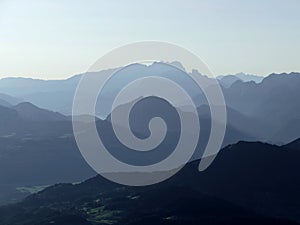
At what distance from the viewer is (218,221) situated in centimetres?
19912

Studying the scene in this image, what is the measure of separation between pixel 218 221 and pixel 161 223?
2234cm

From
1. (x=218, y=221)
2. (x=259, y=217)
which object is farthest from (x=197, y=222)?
(x=259, y=217)

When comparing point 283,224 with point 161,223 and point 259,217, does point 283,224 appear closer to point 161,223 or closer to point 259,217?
point 259,217

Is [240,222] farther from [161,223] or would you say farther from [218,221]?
[161,223]

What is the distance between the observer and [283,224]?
611ft

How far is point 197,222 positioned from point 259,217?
24.3 meters

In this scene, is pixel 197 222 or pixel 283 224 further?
pixel 197 222

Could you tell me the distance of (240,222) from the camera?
192 meters

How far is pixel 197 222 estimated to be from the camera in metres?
200

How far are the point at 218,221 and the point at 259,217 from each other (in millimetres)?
16148

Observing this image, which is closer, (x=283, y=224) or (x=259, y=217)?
(x=283, y=224)

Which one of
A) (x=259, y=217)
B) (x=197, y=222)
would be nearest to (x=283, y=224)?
(x=259, y=217)

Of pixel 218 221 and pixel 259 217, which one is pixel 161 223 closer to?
pixel 218 221

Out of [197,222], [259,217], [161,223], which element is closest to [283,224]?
[259,217]
